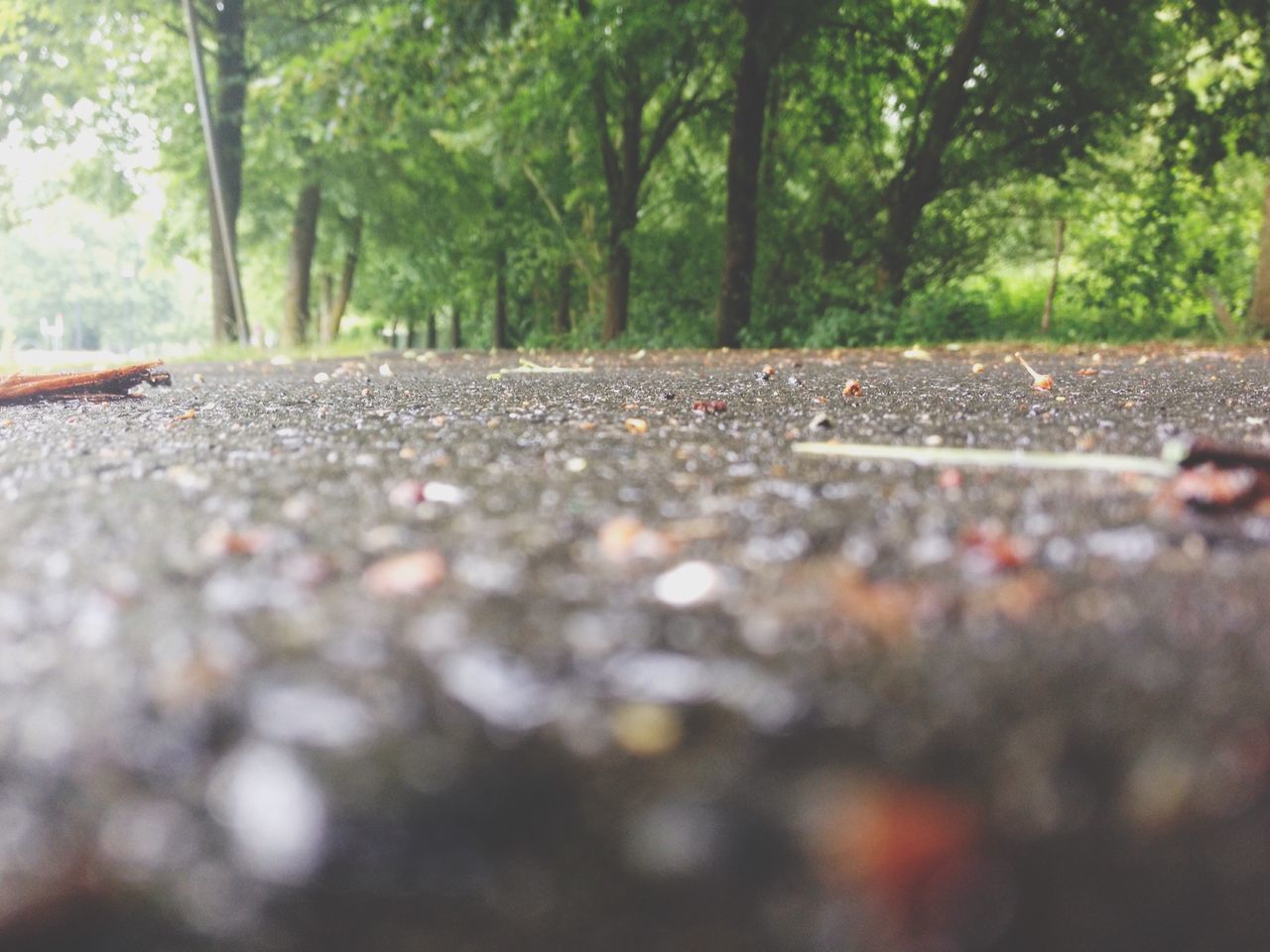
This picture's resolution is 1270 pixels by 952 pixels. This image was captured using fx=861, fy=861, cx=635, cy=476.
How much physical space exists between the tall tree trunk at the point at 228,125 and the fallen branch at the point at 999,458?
11.0 metres

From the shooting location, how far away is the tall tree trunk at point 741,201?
10.2m

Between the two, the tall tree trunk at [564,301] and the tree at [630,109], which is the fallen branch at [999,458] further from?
the tall tree trunk at [564,301]

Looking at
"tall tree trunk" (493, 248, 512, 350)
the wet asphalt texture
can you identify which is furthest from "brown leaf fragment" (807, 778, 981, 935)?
"tall tree trunk" (493, 248, 512, 350)

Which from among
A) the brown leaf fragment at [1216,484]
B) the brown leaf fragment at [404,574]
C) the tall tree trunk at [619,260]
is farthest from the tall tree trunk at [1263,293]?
the brown leaf fragment at [404,574]

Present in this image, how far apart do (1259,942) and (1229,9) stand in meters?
13.2

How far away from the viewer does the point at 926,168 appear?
1057cm

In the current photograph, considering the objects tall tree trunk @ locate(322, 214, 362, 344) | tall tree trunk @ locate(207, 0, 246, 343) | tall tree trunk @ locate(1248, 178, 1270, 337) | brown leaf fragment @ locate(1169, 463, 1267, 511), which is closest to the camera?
brown leaf fragment @ locate(1169, 463, 1267, 511)

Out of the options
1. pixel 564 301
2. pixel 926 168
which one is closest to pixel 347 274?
pixel 564 301

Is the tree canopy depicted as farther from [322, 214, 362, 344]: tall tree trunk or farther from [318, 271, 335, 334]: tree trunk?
[318, 271, 335, 334]: tree trunk

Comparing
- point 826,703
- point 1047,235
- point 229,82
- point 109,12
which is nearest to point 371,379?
point 826,703

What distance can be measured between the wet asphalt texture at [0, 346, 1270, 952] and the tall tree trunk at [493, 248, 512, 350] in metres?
18.8

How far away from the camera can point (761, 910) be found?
46cm

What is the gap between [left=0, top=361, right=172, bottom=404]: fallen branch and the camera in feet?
10.3

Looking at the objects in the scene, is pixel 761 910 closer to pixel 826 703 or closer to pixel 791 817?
pixel 791 817
